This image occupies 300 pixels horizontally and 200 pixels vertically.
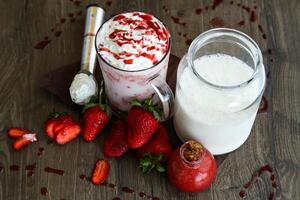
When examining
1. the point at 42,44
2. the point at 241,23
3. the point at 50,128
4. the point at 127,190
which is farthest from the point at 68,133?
the point at 241,23

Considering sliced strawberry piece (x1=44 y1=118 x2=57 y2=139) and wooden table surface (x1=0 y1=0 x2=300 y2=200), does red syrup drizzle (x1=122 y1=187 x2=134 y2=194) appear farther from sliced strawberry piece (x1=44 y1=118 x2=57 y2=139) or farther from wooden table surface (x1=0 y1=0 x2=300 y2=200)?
sliced strawberry piece (x1=44 y1=118 x2=57 y2=139)

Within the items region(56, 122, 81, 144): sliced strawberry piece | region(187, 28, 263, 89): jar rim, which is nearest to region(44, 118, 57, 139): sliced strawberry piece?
region(56, 122, 81, 144): sliced strawberry piece

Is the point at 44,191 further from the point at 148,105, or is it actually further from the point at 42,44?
the point at 42,44

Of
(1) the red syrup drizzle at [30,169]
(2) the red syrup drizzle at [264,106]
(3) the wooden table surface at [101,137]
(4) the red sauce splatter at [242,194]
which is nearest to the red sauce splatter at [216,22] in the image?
(3) the wooden table surface at [101,137]

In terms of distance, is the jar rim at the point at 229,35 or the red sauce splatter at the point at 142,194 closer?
the jar rim at the point at 229,35

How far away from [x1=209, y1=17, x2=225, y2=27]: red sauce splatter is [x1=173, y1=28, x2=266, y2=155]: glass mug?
255 millimetres

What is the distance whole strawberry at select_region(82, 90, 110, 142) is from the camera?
1.13 m

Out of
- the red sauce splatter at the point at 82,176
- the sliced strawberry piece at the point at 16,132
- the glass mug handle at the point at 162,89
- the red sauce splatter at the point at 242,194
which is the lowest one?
the red sauce splatter at the point at 82,176

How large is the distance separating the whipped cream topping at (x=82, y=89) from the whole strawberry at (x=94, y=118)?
2 cm

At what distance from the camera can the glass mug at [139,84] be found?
105cm

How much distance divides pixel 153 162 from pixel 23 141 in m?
0.30

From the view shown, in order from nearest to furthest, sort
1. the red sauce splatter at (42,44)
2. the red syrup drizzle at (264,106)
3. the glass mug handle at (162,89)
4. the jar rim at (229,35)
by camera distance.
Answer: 1. the jar rim at (229,35)
2. the glass mug handle at (162,89)
3. the red syrup drizzle at (264,106)
4. the red sauce splatter at (42,44)

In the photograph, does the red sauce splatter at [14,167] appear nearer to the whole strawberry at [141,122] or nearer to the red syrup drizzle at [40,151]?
the red syrup drizzle at [40,151]

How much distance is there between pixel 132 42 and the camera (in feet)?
3.46
